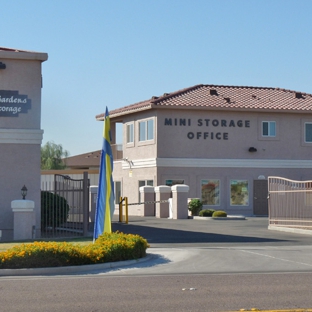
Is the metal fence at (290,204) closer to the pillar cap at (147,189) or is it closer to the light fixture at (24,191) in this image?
the light fixture at (24,191)

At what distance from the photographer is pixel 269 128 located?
4197cm

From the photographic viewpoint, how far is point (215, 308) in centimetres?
1026

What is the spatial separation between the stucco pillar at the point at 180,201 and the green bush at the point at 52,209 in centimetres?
1076

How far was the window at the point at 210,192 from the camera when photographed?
4050cm

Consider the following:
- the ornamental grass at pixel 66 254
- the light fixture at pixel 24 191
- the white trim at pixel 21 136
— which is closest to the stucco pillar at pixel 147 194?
the white trim at pixel 21 136

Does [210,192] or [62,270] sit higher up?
[210,192]

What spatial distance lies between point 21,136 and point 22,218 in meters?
2.91

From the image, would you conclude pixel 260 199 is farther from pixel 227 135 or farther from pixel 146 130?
pixel 146 130

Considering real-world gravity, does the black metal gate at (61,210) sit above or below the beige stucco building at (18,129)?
below

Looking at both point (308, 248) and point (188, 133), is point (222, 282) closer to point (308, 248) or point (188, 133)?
point (308, 248)

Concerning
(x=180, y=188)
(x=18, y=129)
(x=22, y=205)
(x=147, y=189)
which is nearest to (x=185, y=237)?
(x=22, y=205)

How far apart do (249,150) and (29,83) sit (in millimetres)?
20355

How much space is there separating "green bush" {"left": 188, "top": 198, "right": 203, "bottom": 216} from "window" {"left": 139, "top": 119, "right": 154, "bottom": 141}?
5848mm

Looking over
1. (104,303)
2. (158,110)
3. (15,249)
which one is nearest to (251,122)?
(158,110)
